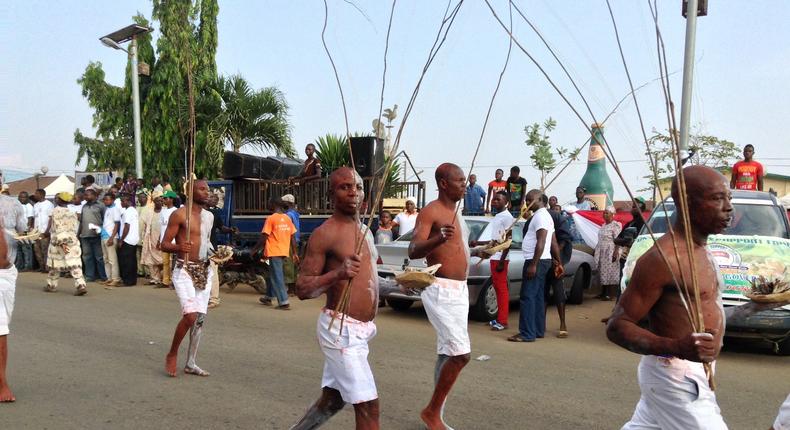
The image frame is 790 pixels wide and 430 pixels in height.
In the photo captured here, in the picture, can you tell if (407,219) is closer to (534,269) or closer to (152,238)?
(534,269)

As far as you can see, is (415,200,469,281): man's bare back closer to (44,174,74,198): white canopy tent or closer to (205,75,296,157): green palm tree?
(205,75,296,157): green palm tree

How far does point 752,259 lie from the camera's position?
22.0ft

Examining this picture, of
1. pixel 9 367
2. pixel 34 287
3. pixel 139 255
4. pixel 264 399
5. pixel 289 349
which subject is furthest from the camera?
pixel 139 255

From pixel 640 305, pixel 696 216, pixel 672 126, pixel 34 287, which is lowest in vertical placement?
pixel 34 287

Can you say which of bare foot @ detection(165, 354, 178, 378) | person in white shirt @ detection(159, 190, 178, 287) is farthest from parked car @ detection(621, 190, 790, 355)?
person in white shirt @ detection(159, 190, 178, 287)

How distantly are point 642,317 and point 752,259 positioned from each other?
4.98 meters

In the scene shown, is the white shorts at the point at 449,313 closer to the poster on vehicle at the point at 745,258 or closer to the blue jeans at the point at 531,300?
the poster on vehicle at the point at 745,258

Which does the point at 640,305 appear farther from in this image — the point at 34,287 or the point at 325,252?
the point at 34,287

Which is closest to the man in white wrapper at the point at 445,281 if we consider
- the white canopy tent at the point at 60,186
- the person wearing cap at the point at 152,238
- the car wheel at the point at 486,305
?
the car wheel at the point at 486,305

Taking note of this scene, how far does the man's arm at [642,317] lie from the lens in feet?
7.77

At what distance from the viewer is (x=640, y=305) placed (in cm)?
254

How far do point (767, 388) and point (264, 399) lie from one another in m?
4.45

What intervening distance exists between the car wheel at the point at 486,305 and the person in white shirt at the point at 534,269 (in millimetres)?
1108

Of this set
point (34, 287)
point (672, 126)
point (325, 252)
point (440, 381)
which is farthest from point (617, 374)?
point (34, 287)
